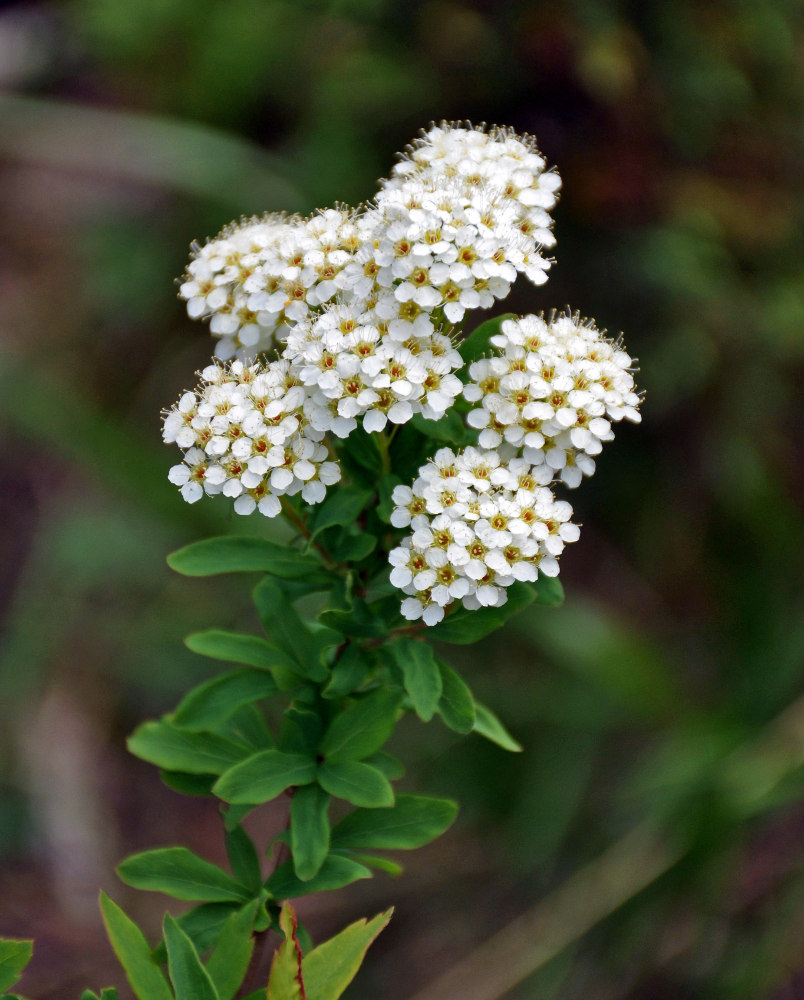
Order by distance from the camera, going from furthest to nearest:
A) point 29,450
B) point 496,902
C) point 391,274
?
point 29,450
point 496,902
point 391,274

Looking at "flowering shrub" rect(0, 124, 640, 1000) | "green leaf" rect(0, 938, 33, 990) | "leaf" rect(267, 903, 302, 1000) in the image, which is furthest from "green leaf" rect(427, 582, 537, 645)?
"green leaf" rect(0, 938, 33, 990)

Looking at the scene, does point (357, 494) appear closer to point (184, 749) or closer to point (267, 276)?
point (267, 276)

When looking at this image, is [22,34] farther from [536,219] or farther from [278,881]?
[278,881]

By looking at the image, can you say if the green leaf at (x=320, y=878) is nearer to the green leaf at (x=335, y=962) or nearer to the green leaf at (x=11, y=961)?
the green leaf at (x=335, y=962)

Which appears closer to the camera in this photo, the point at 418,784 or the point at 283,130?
the point at 418,784

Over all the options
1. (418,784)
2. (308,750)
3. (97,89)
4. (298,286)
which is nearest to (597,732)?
(418,784)
